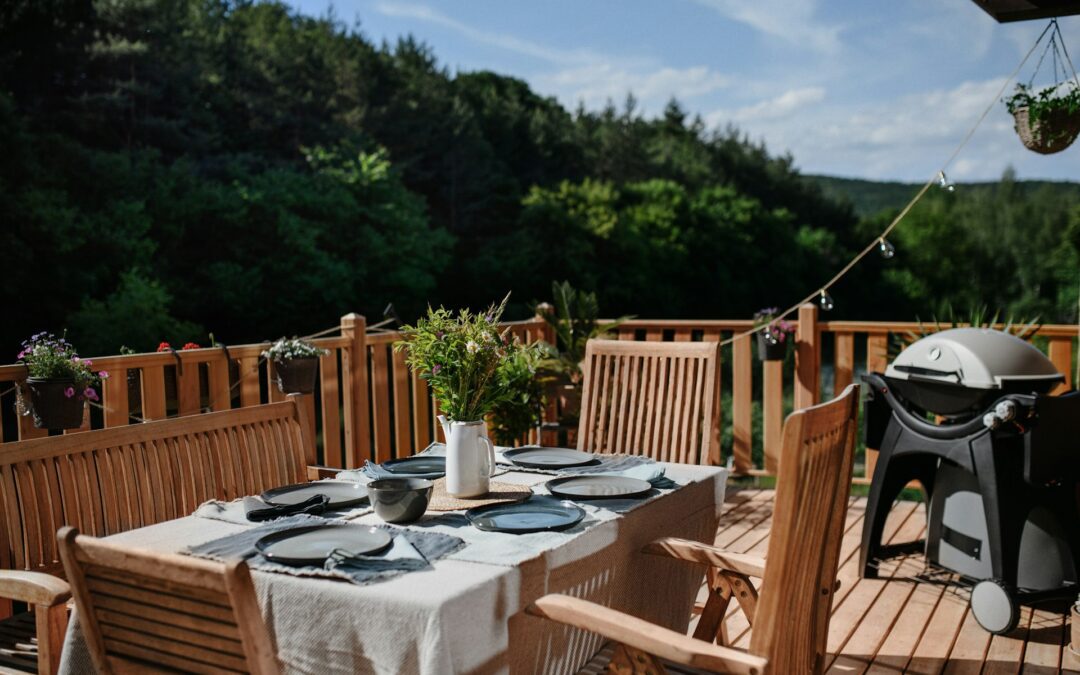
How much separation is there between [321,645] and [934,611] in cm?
279

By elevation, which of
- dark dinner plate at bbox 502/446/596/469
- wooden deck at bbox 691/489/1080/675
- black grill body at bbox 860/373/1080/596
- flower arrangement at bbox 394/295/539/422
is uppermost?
flower arrangement at bbox 394/295/539/422

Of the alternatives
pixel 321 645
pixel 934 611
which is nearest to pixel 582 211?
pixel 934 611

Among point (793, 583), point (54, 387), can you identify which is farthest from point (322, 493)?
point (54, 387)

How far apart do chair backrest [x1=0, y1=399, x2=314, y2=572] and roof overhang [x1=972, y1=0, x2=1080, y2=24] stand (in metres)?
3.25

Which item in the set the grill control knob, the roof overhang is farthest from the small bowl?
the roof overhang

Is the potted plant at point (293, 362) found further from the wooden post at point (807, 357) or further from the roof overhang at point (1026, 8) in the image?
the roof overhang at point (1026, 8)

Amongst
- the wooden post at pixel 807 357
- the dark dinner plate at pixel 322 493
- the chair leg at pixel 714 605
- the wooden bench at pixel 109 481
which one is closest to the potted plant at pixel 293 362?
the wooden bench at pixel 109 481

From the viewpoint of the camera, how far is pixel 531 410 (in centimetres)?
506

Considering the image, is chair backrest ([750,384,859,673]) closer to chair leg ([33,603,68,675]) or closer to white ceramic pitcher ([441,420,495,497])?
white ceramic pitcher ([441,420,495,497])

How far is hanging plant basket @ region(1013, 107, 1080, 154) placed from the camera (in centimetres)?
368

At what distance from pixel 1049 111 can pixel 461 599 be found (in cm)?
334

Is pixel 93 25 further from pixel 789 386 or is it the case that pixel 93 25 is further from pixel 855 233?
pixel 855 233

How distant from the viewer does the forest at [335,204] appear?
14.1 metres

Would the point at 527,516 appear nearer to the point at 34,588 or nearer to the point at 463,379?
the point at 463,379
